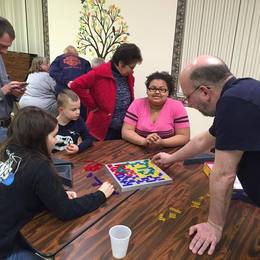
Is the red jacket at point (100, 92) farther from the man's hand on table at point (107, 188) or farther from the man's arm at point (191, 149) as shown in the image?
the man's hand on table at point (107, 188)

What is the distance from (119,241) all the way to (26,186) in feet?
1.53

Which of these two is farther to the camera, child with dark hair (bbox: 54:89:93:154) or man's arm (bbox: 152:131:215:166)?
child with dark hair (bbox: 54:89:93:154)

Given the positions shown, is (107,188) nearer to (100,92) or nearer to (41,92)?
(100,92)

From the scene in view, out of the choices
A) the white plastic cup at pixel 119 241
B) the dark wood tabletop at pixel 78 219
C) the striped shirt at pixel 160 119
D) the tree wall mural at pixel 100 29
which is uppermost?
the tree wall mural at pixel 100 29

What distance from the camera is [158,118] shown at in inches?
86.6

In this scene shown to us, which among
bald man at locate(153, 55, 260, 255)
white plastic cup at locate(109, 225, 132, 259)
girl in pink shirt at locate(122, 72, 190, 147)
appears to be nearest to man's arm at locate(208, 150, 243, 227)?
bald man at locate(153, 55, 260, 255)

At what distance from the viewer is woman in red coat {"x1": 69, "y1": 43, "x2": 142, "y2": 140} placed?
2562 millimetres

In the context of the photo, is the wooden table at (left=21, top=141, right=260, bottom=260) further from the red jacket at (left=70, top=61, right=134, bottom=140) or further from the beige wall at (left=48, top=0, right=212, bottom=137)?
the beige wall at (left=48, top=0, right=212, bottom=137)

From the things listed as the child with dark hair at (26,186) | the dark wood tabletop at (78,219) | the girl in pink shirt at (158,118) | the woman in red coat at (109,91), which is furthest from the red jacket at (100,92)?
the child with dark hair at (26,186)

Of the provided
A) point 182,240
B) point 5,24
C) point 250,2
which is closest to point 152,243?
point 182,240

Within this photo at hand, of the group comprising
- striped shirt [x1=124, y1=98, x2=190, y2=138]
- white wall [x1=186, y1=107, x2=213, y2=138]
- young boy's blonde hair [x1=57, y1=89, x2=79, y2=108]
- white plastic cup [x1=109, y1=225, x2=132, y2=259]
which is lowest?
white wall [x1=186, y1=107, x2=213, y2=138]

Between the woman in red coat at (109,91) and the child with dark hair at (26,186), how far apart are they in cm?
132

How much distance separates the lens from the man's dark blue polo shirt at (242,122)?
3.31 feet

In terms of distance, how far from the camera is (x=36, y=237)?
1114 mm
